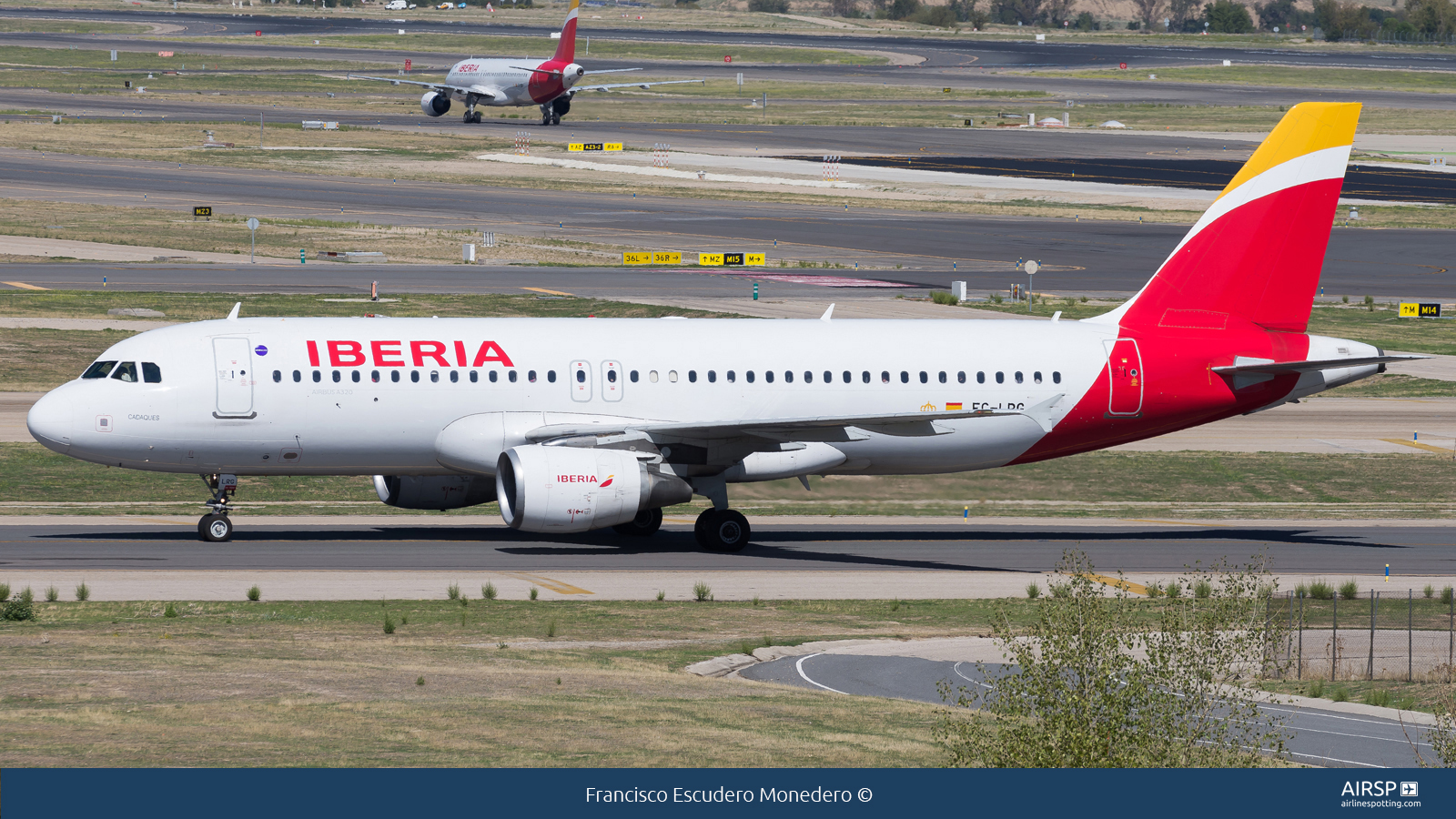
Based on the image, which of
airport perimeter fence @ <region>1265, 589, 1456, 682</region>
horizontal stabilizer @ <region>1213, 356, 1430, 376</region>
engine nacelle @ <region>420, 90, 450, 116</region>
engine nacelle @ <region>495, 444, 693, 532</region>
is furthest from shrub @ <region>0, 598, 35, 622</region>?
engine nacelle @ <region>420, 90, 450, 116</region>

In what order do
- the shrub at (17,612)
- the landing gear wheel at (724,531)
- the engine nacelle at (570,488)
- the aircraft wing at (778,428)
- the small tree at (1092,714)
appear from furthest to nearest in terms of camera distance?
the landing gear wheel at (724,531) < the aircraft wing at (778,428) < the engine nacelle at (570,488) < the shrub at (17,612) < the small tree at (1092,714)

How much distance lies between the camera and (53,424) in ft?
125

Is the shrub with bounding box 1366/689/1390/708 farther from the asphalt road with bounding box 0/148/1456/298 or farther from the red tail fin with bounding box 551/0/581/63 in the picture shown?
the red tail fin with bounding box 551/0/581/63

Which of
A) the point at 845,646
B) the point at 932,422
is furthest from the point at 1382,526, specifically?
the point at 845,646

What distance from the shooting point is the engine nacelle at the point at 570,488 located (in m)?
37.5

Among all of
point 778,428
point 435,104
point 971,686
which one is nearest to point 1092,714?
point 971,686

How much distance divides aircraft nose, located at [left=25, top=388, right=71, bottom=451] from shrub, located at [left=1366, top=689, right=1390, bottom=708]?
1019 inches

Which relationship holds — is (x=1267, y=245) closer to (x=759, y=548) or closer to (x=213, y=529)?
(x=759, y=548)

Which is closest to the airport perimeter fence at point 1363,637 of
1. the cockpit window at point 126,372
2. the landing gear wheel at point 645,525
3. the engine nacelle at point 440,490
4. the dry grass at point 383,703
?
the dry grass at point 383,703

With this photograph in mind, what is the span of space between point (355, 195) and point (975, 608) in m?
83.8

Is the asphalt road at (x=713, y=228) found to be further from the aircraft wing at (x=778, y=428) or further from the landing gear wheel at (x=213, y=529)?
the aircraft wing at (x=778, y=428)

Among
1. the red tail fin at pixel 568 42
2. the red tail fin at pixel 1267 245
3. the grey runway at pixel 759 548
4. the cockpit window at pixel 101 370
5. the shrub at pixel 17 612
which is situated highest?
the red tail fin at pixel 568 42

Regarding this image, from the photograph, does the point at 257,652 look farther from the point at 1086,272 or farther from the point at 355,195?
the point at 355,195

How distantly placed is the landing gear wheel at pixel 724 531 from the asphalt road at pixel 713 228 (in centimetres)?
4385
